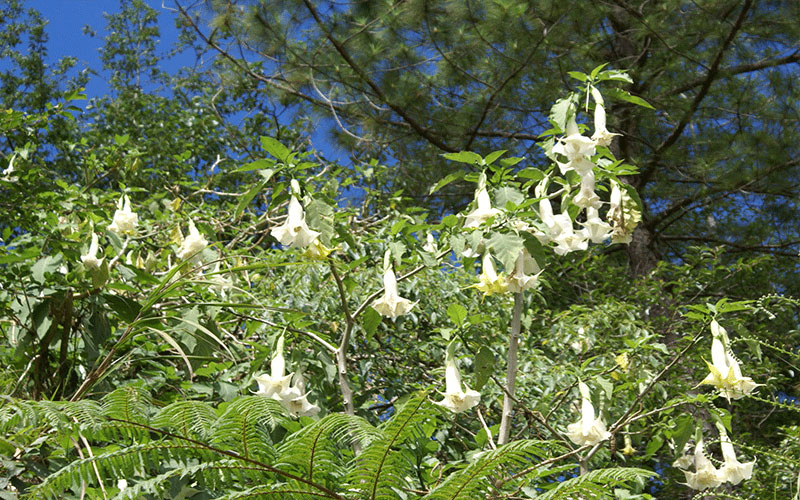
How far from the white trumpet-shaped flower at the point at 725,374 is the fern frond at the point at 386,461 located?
1104 mm

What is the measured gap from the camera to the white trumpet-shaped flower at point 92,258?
2361 mm

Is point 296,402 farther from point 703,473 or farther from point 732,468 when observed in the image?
point 732,468

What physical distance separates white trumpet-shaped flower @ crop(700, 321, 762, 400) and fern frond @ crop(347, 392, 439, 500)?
1.10 m

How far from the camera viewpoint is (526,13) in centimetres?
663


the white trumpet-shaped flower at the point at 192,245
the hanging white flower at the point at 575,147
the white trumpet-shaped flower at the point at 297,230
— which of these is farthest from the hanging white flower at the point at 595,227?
the white trumpet-shaped flower at the point at 192,245

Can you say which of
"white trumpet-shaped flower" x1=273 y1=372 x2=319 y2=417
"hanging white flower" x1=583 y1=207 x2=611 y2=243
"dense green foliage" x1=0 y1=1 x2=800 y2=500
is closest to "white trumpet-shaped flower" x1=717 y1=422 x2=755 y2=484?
"dense green foliage" x1=0 y1=1 x2=800 y2=500

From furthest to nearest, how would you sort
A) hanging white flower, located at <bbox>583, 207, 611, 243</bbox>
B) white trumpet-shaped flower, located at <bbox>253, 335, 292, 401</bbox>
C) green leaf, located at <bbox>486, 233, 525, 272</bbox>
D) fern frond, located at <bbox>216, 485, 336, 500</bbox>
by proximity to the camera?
hanging white flower, located at <bbox>583, 207, 611, 243</bbox>
white trumpet-shaped flower, located at <bbox>253, 335, 292, 401</bbox>
green leaf, located at <bbox>486, 233, 525, 272</bbox>
fern frond, located at <bbox>216, 485, 336, 500</bbox>

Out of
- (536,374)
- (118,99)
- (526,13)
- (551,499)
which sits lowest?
(551,499)

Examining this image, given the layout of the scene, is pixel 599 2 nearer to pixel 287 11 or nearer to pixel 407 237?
pixel 287 11

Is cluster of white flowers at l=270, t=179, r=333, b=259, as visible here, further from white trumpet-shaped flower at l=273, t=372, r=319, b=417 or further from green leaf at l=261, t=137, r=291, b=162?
white trumpet-shaped flower at l=273, t=372, r=319, b=417

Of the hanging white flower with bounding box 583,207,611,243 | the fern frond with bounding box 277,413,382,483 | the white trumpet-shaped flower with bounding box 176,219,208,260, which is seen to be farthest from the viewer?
the white trumpet-shaped flower with bounding box 176,219,208,260

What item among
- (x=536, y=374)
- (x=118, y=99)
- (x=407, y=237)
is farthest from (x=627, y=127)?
(x=118, y=99)

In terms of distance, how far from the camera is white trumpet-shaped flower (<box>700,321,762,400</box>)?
2.08 meters

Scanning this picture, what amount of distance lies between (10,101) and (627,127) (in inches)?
393
